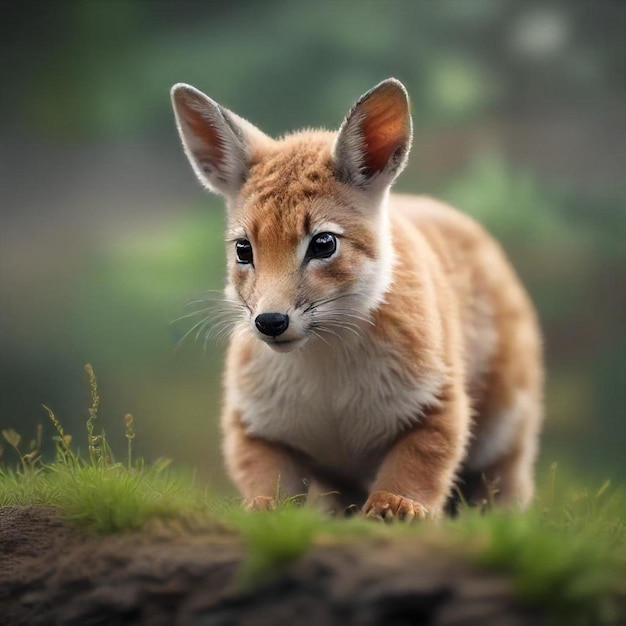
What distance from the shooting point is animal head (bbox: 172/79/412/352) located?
169 inches

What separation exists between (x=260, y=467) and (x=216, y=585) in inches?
54.7

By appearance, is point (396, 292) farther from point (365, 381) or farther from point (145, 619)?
point (145, 619)

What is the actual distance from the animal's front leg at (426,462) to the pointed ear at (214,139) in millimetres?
1471

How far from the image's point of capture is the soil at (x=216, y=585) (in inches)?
122

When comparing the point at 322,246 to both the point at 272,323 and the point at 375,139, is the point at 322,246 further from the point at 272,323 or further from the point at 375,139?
the point at 375,139

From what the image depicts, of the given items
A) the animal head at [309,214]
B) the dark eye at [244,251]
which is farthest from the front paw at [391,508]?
the dark eye at [244,251]

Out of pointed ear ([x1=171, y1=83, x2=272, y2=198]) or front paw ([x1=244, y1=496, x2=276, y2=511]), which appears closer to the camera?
front paw ([x1=244, y1=496, x2=276, y2=511])

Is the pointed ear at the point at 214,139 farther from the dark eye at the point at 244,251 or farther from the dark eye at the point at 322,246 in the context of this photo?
the dark eye at the point at 322,246

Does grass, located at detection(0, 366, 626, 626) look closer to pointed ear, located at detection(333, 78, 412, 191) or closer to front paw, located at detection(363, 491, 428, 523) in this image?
front paw, located at detection(363, 491, 428, 523)

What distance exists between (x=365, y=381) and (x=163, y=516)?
3.97 ft

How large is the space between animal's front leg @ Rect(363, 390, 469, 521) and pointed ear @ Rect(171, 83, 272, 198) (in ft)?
4.82

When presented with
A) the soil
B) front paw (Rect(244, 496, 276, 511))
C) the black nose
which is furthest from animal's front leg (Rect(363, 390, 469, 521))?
the soil

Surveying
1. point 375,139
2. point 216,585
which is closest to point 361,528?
point 216,585

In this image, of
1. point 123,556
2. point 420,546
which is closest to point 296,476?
point 123,556
